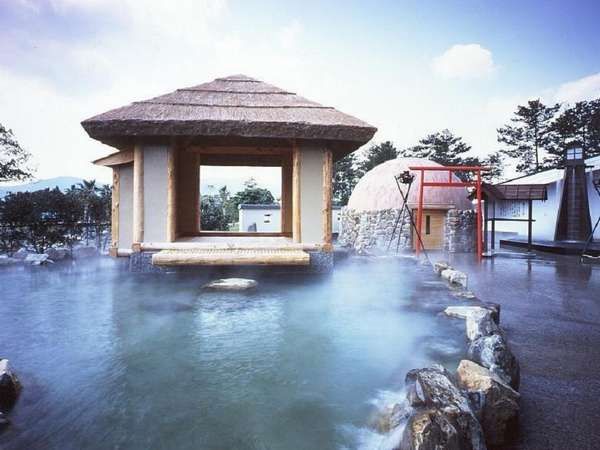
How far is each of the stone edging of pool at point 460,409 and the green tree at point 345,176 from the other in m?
28.2

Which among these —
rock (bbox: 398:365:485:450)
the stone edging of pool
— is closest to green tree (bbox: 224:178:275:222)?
the stone edging of pool

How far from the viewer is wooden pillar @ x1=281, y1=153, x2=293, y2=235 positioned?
1073 centimetres

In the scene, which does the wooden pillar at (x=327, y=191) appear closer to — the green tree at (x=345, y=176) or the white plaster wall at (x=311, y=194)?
the white plaster wall at (x=311, y=194)

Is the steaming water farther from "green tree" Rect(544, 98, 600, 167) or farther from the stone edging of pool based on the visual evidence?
"green tree" Rect(544, 98, 600, 167)

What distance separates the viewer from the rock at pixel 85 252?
11875mm

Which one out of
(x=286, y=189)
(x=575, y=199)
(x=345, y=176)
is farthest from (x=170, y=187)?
(x=345, y=176)

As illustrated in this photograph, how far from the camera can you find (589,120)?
23.1 m

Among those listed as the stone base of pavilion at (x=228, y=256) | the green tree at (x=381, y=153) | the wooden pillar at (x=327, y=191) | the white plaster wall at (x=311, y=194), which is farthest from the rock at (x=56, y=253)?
the green tree at (x=381, y=153)

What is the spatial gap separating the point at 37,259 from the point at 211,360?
9582mm

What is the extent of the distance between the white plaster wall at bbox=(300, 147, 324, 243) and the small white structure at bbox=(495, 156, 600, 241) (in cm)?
1194

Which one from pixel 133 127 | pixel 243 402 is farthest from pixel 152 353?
pixel 133 127

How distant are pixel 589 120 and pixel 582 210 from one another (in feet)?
44.7

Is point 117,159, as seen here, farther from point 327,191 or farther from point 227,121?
point 327,191

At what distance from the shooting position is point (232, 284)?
282 inches
